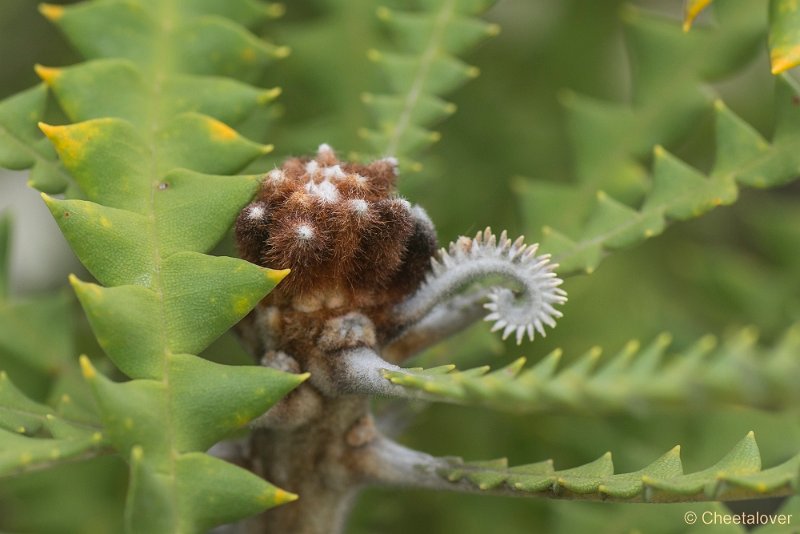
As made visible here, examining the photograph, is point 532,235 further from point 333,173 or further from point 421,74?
point 333,173

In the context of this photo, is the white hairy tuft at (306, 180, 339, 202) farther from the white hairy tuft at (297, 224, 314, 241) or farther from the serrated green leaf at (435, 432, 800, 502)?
the serrated green leaf at (435, 432, 800, 502)

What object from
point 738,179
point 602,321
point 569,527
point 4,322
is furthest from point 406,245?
point 602,321

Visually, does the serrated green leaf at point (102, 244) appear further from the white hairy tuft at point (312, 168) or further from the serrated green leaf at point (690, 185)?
the serrated green leaf at point (690, 185)

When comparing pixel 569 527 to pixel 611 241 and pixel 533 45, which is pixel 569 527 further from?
pixel 533 45

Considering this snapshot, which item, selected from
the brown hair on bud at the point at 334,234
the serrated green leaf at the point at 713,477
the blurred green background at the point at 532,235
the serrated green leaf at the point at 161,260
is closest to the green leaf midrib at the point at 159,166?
the serrated green leaf at the point at 161,260

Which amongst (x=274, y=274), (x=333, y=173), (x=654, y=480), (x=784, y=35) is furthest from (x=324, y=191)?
(x=784, y=35)

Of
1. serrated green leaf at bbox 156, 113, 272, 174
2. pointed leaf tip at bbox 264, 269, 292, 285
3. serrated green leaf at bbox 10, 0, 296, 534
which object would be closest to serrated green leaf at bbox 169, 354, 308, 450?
serrated green leaf at bbox 10, 0, 296, 534
